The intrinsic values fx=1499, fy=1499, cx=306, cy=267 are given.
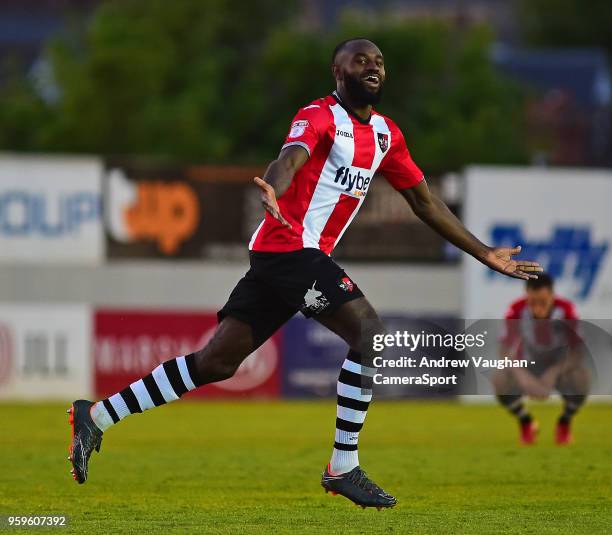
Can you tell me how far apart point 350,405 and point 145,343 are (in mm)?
12120

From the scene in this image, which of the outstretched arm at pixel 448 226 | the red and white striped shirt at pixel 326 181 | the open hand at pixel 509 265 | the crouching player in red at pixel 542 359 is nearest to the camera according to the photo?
the red and white striped shirt at pixel 326 181

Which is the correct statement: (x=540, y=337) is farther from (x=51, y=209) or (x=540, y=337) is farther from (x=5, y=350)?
(x=51, y=209)

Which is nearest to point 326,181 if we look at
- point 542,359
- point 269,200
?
point 269,200

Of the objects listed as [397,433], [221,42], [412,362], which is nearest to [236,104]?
[221,42]

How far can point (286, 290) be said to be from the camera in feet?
26.8

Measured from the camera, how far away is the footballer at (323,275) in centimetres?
809

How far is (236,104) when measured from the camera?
35.1 metres

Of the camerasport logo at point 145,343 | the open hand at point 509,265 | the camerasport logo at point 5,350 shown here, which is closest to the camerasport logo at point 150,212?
the camerasport logo at point 145,343

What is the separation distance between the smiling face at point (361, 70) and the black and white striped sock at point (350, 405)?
4.65 ft

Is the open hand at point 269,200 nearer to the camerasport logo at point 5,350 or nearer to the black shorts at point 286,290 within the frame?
the black shorts at point 286,290

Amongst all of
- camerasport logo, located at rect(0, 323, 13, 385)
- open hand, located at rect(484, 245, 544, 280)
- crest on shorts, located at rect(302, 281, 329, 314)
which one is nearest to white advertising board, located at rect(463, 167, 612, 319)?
camerasport logo, located at rect(0, 323, 13, 385)

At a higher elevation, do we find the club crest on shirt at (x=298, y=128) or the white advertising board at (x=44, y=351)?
the club crest on shirt at (x=298, y=128)

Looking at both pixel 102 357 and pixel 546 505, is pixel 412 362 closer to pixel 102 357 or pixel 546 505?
pixel 546 505

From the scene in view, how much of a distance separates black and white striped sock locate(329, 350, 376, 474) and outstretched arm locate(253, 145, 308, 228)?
92 cm
